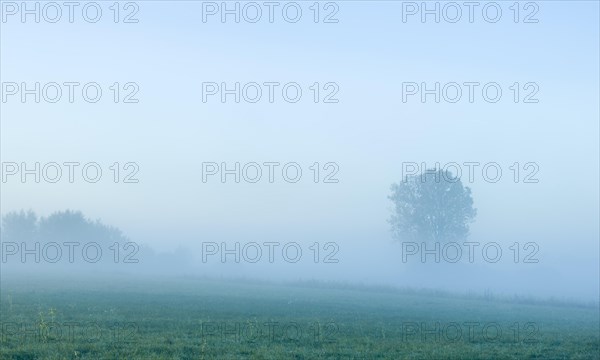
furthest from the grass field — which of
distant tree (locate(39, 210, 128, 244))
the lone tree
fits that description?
distant tree (locate(39, 210, 128, 244))

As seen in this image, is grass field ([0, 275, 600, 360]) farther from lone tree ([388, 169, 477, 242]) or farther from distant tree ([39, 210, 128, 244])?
distant tree ([39, 210, 128, 244])

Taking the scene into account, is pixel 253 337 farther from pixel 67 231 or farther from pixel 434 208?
pixel 67 231

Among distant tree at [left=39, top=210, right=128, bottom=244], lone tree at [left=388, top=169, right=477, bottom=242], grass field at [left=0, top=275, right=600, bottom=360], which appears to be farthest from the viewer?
distant tree at [left=39, top=210, right=128, bottom=244]

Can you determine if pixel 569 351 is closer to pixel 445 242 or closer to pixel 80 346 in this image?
pixel 80 346

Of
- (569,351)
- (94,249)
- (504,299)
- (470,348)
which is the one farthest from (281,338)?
(94,249)

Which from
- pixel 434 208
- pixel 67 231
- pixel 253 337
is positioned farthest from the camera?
pixel 67 231

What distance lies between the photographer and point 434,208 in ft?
395

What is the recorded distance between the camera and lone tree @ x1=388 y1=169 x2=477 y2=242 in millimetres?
119750

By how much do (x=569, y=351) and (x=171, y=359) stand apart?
15.8 meters

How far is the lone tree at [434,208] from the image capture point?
393 ft

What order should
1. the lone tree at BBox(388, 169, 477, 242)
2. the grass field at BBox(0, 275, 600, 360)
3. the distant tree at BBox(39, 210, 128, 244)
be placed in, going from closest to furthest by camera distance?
the grass field at BBox(0, 275, 600, 360), the lone tree at BBox(388, 169, 477, 242), the distant tree at BBox(39, 210, 128, 244)

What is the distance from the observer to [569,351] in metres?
26.0

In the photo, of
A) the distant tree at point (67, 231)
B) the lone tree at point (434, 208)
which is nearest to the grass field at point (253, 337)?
the lone tree at point (434, 208)

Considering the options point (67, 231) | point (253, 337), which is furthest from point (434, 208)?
point (67, 231)
